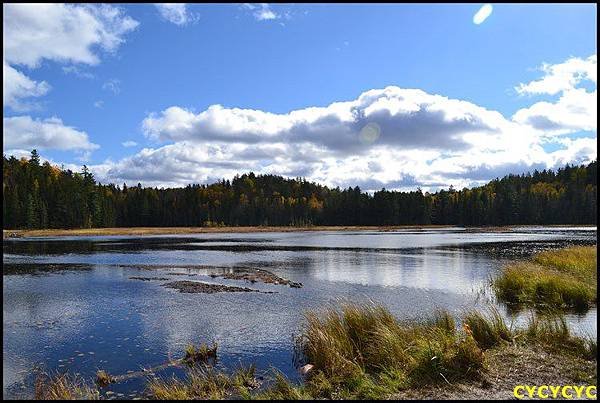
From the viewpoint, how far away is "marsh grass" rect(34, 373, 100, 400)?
12.5 meters

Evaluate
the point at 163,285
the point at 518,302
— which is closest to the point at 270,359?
the point at 518,302

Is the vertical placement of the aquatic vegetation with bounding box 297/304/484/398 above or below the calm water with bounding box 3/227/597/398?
above

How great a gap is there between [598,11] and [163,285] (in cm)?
3111

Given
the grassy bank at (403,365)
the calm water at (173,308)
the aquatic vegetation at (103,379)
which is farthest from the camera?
the calm water at (173,308)

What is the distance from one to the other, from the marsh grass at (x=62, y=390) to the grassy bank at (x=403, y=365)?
53 millimetres

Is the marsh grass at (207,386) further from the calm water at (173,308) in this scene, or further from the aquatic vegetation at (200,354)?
the aquatic vegetation at (200,354)

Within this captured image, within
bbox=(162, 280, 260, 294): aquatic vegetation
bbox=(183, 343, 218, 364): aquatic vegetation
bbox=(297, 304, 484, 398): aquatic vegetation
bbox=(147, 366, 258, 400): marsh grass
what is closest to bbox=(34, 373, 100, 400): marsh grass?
bbox=(147, 366, 258, 400): marsh grass

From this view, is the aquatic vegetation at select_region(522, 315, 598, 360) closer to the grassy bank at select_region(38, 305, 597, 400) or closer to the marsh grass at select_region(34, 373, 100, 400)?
the grassy bank at select_region(38, 305, 597, 400)

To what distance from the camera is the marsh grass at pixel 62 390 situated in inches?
493

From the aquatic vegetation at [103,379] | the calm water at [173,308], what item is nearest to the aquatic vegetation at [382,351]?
the calm water at [173,308]

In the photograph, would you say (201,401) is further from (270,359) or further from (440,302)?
(440,302)

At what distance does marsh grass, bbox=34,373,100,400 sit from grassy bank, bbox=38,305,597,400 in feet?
0.17

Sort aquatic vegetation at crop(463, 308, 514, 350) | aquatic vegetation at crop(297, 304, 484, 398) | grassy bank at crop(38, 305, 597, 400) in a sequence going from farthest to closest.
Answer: aquatic vegetation at crop(463, 308, 514, 350)
aquatic vegetation at crop(297, 304, 484, 398)
grassy bank at crop(38, 305, 597, 400)

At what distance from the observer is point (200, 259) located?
57469 mm
